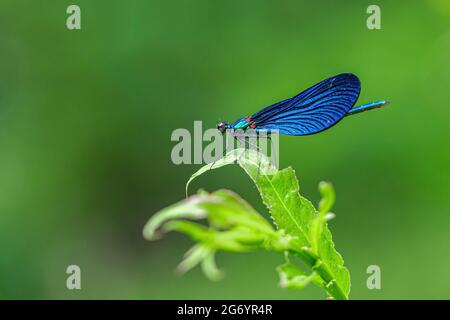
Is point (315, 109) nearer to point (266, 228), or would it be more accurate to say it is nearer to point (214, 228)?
point (266, 228)

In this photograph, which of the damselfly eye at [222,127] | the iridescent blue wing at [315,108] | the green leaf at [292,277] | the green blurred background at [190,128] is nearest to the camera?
the green leaf at [292,277]

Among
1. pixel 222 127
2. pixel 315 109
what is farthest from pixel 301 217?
pixel 222 127

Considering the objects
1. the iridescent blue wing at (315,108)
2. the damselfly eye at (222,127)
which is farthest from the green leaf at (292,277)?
the damselfly eye at (222,127)

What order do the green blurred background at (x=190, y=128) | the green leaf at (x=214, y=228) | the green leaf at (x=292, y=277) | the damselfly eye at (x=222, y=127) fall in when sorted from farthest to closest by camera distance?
the green blurred background at (x=190, y=128) → the damselfly eye at (x=222, y=127) → the green leaf at (x=292, y=277) → the green leaf at (x=214, y=228)

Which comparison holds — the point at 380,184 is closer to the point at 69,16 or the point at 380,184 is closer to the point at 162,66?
the point at 162,66

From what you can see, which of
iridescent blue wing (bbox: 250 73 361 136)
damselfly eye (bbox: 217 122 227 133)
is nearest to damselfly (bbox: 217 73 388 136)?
iridescent blue wing (bbox: 250 73 361 136)

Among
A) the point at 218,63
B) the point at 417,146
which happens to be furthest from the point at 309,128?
the point at 218,63

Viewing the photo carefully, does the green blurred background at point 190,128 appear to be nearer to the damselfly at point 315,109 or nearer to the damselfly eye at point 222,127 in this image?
the damselfly eye at point 222,127
